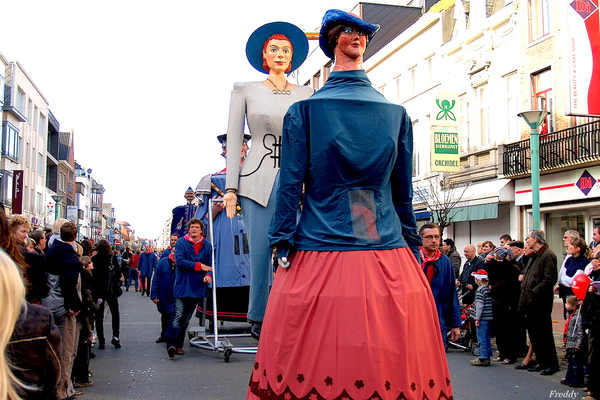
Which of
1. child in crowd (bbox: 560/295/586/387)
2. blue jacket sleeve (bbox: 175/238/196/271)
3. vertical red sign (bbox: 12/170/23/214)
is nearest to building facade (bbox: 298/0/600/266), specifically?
child in crowd (bbox: 560/295/586/387)

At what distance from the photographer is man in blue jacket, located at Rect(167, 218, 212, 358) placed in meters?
8.75

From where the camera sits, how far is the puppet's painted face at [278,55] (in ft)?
15.3

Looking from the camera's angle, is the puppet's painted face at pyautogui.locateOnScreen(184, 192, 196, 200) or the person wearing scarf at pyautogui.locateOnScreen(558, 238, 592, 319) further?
the puppet's painted face at pyautogui.locateOnScreen(184, 192, 196, 200)

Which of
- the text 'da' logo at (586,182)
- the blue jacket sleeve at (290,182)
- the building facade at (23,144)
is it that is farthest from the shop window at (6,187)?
the blue jacket sleeve at (290,182)

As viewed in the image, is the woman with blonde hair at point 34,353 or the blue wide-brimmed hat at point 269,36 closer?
the woman with blonde hair at point 34,353

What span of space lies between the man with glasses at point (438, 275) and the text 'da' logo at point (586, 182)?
1303 cm

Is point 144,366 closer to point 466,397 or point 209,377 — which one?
point 209,377

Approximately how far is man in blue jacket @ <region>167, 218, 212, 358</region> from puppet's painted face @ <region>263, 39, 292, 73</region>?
15.1ft

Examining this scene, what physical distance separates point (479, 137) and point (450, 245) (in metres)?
13.8

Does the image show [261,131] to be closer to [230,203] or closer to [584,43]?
[230,203]

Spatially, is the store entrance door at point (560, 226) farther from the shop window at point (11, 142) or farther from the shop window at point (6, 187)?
the shop window at point (11, 142)

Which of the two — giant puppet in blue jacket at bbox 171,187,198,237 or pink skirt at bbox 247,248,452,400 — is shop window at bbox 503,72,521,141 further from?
pink skirt at bbox 247,248,452,400

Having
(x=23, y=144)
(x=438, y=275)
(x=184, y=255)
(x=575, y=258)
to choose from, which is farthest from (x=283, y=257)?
(x=23, y=144)

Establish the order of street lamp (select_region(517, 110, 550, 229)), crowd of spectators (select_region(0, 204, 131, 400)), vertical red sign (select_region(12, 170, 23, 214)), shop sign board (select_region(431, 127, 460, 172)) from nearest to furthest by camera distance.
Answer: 1. crowd of spectators (select_region(0, 204, 131, 400))
2. street lamp (select_region(517, 110, 550, 229))
3. shop sign board (select_region(431, 127, 460, 172))
4. vertical red sign (select_region(12, 170, 23, 214))
